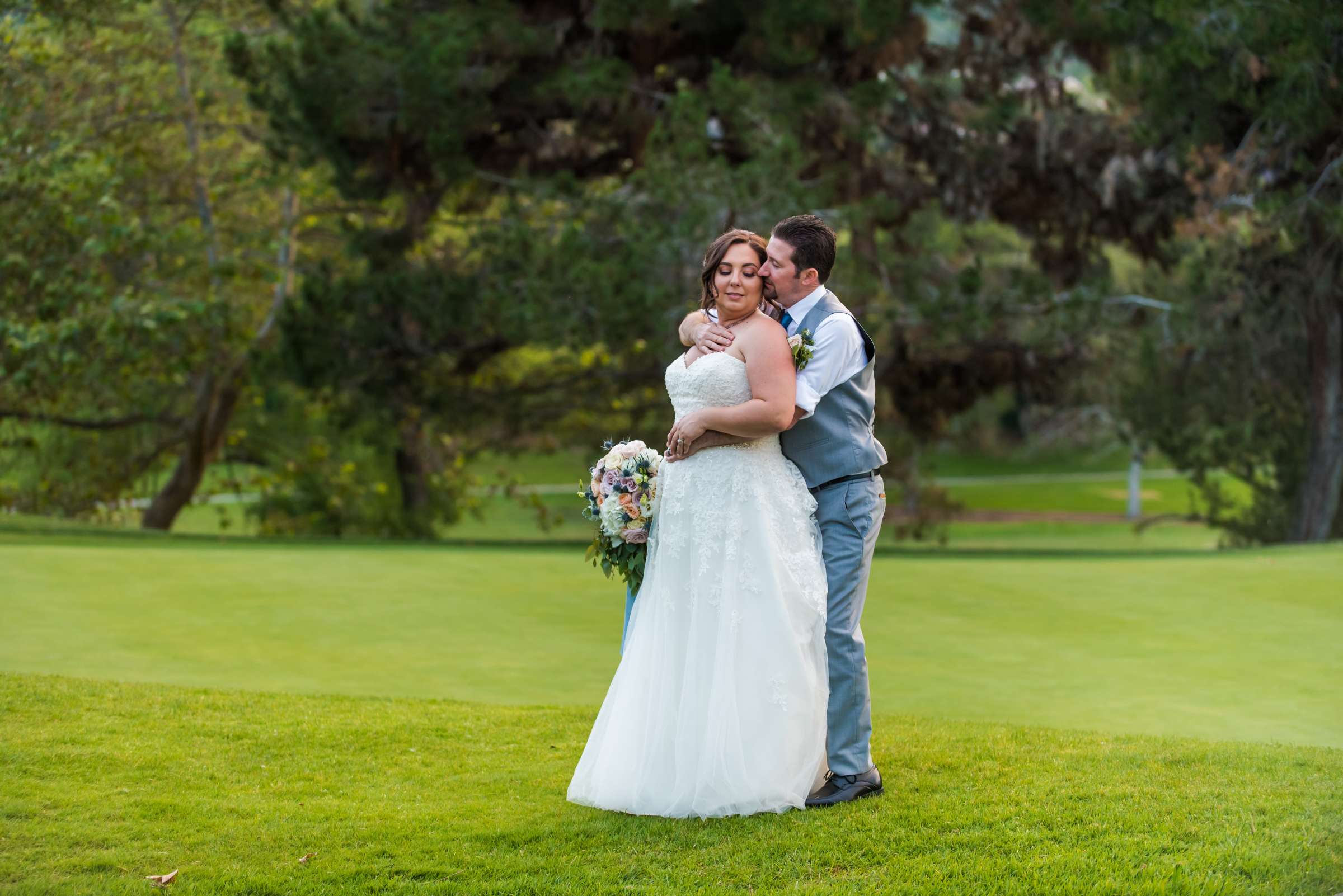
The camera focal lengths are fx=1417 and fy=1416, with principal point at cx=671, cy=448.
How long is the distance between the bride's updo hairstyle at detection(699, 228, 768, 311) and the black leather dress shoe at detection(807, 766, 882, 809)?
69.4 inches

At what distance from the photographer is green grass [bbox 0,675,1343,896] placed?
4.26m

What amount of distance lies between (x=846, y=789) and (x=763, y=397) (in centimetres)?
143

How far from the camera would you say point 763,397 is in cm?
484

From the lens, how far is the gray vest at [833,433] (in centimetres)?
510

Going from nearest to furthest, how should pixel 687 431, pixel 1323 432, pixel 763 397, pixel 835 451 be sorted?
pixel 763 397, pixel 687 431, pixel 835 451, pixel 1323 432

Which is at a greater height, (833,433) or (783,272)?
(783,272)

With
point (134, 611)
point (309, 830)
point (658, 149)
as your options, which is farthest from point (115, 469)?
point (309, 830)

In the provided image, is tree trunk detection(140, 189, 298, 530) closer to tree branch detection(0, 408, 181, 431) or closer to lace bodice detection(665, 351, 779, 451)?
tree branch detection(0, 408, 181, 431)

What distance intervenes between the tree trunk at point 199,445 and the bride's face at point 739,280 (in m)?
16.6

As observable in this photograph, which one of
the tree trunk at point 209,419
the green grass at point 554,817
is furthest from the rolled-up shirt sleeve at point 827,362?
the tree trunk at point 209,419

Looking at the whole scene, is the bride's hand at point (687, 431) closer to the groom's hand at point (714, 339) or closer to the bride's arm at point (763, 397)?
the bride's arm at point (763, 397)

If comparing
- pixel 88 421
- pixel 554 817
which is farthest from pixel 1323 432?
pixel 88 421

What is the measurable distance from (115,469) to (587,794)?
18576 millimetres

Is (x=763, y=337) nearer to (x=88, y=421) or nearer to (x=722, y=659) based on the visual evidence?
(x=722, y=659)
